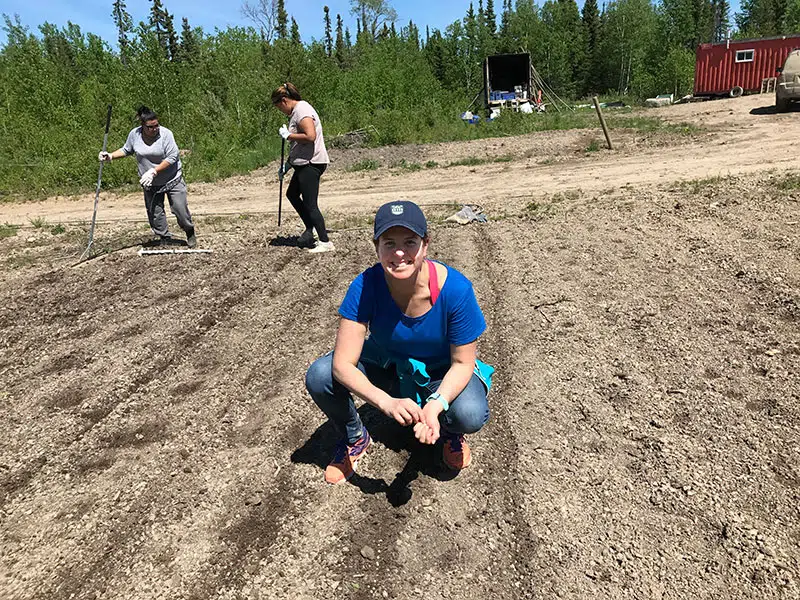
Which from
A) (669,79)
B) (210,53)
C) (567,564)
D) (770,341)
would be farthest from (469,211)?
(669,79)

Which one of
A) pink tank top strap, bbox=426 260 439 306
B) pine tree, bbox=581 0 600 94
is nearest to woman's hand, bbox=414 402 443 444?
pink tank top strap, bbox=426 260 439 306

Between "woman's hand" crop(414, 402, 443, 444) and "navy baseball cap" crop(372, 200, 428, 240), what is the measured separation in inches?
27.1

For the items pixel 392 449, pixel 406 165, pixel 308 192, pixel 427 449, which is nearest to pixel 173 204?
pixel 308 192

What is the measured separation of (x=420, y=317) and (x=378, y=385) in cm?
51

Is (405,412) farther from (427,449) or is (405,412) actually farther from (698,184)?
(698,184)

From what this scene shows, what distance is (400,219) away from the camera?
2246mm

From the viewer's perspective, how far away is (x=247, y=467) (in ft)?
9.44

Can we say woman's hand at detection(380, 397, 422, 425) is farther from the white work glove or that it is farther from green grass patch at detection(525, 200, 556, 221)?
green grass patch at detection(525, 200, 556, 221)

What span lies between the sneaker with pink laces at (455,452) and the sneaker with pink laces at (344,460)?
0.41m

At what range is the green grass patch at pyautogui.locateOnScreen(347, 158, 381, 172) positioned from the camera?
45.8ft

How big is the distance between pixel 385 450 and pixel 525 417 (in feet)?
2.63

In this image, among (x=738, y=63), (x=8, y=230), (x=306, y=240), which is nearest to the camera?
(x=306, y=240)

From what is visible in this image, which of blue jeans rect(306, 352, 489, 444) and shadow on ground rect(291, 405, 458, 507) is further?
shadow on ground rect(291, 405, 458, 507)

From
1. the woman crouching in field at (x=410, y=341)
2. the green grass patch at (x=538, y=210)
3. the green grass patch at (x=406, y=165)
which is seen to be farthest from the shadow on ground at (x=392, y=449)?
the green grass patch at (x=406, y=165)
